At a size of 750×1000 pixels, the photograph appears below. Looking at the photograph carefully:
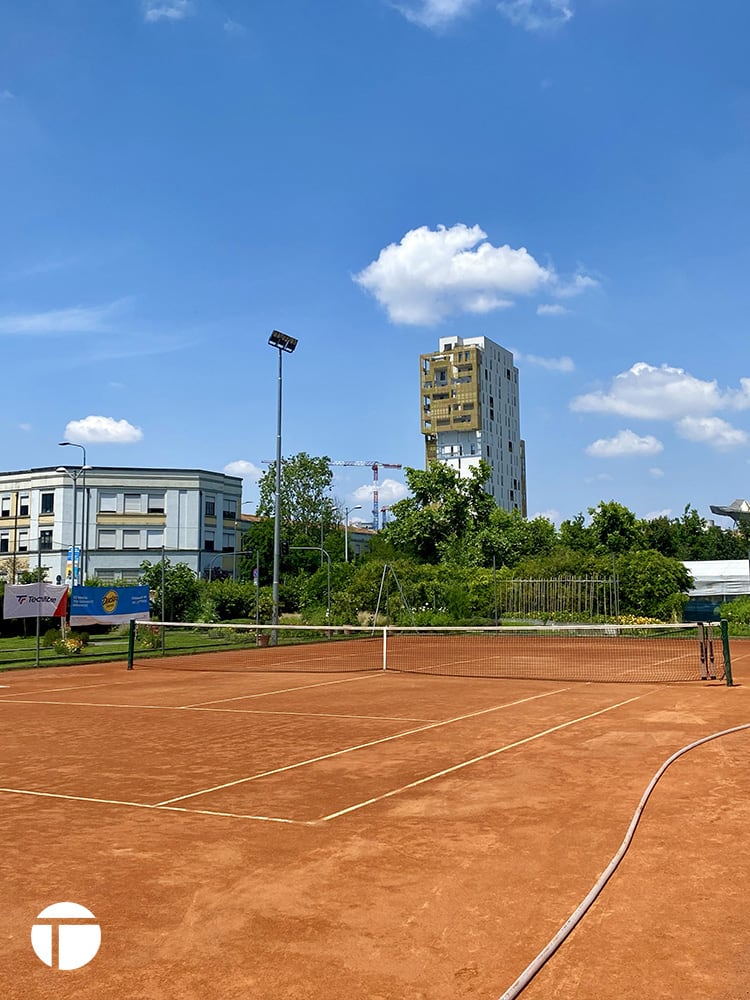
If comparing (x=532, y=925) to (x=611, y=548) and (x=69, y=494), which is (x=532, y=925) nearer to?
(x=611, y=548)

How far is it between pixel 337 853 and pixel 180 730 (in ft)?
23.7

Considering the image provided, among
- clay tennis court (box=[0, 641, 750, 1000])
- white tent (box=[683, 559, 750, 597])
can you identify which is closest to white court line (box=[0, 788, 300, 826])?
clay tennis court (box=[0, 641, 750, 1000])

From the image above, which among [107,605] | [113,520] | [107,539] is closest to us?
[107,605]

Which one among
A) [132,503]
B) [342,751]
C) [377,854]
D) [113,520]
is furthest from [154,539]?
[377,854]

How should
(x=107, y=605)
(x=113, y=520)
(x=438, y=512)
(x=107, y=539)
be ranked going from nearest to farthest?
(x=107, y=605) < (x=438, y=512) < (x=107, y=539) < (x=113, y=520)

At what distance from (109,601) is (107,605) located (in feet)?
0.50

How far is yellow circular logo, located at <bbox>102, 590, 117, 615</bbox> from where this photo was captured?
30234 mm

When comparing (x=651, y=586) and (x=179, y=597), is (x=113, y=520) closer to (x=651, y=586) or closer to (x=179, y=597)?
(x=179, y=597)

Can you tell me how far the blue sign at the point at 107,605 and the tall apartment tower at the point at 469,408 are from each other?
106 metres

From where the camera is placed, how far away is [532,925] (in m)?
5.55

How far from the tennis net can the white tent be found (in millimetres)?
14968

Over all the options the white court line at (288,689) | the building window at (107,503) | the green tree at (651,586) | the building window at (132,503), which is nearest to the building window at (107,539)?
the building window at (107,503)

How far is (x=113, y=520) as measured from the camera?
76.4m

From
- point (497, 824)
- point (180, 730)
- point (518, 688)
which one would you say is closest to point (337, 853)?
point (497, 824)
